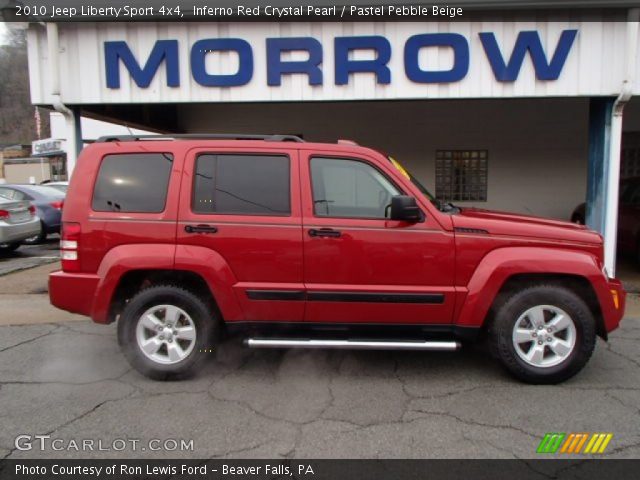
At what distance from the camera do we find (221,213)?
149 inches

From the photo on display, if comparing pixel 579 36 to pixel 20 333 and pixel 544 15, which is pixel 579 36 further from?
pixel 20 333

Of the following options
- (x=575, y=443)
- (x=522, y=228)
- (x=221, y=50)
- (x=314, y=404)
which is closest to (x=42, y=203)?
(x=221, y=50)

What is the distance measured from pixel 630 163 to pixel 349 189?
31.1ft

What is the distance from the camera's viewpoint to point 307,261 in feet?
12.2

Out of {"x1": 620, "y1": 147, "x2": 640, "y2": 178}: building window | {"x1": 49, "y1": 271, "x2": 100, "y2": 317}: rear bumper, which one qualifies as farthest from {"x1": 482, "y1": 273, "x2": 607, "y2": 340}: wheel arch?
{"x1": 620, "y1": 147, "x2": 640, "y2": 178}: building window

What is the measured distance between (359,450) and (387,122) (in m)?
8.77

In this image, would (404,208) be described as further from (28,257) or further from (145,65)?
(28,257)

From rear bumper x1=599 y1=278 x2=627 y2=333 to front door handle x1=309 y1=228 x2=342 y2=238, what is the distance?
2110mm

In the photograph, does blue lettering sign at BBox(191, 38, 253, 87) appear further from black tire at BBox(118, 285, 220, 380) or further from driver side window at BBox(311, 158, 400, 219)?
black tire at BBox(118, 285, 220, 380)

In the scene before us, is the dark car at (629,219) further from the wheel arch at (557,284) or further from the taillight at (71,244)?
the taillight at (71,244)

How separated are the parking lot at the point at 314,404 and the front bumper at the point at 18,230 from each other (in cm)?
535

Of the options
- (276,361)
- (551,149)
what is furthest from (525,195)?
(276,361)

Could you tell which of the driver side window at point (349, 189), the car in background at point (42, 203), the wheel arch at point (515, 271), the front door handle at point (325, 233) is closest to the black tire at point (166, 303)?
the front door handle at point (325, 233)

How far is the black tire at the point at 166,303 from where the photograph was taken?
3801mm
